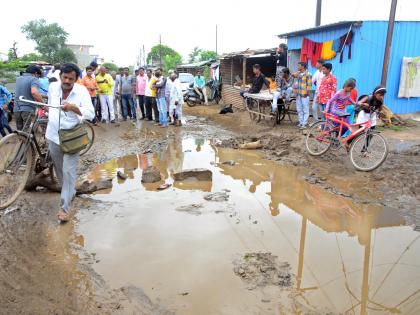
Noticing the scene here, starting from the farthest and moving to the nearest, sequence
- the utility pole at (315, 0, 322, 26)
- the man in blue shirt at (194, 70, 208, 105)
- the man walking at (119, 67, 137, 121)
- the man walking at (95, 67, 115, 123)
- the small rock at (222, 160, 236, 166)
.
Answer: the man in blue shirt at (194, 70, 208, 105) < the utility pole at (315, 0, 322, 26) < the man walking at (119, 67, 137, 121) < the man walking at (95, 67, 115, 123) < the small rock at (222, 160, 236, 166)

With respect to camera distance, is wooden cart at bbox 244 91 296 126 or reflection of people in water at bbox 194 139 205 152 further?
wooden cart at bbox 244 91 296 126

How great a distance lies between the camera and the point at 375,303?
9.44 ft

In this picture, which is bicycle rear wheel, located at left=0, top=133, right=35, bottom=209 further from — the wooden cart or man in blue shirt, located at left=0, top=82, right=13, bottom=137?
the wooden cart

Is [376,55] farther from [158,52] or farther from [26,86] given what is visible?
[158,52]

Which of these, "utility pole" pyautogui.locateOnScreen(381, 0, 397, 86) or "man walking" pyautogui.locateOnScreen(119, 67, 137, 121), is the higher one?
"utility pole" pyautogui.locateOnScreen(381, 0, 397, 86)

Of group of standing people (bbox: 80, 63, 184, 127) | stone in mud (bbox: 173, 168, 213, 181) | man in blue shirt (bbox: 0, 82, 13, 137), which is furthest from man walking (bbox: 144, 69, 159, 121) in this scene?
stone in mud (bbox: 173, 168, 213, 181)

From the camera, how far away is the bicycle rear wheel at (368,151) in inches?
235

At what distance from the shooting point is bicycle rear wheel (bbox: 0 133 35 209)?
408 cm

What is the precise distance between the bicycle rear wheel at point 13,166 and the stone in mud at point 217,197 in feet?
7.73

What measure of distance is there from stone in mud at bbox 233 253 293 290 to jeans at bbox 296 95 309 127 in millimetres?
6827

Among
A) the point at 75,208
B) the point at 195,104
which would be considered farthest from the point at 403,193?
the point at 195,104

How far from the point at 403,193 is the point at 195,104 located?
549 inches

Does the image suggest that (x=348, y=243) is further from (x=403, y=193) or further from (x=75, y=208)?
(x=75, y=208)

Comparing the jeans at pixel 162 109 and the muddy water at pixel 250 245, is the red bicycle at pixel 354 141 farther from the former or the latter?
the jeans at pixel 162 109
